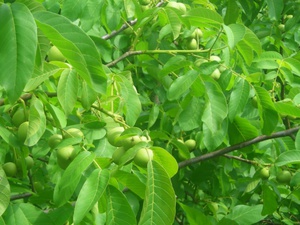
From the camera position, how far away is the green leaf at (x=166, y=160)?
131cm

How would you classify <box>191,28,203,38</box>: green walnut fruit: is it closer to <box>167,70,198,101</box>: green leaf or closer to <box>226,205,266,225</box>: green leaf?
<box>167,70,198,101</box>: green leaf

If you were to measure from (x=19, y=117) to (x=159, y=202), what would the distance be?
1.69ft

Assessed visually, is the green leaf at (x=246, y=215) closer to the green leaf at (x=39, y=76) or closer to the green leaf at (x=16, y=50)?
the green leaf at (x=39, y=76)

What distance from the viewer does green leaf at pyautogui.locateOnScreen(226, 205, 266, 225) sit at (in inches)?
90.0

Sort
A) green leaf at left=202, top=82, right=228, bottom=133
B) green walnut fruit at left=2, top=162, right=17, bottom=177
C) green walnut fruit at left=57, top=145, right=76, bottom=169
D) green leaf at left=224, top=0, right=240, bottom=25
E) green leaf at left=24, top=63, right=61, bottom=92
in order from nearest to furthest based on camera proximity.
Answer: green leaf at left=24, top=63, right=61, bottom=92
green walnut fruit at left=57, top=145, right=76, bottom=169
green walnut fruit at left=2, top=162, right=17, bottom=177
green leaf at left=202, top=82, right=228, bottom=133
green leaf at left=224, top=0, right=240, bottom=25

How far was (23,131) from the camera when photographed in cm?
147

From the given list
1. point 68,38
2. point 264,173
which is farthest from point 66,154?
point 264,173

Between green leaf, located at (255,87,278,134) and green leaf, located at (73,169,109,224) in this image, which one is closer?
green leaf, located at (73,169,109,224)

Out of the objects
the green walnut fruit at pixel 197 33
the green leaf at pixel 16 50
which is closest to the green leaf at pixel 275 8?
the green walnut fruit at pixel 197 33

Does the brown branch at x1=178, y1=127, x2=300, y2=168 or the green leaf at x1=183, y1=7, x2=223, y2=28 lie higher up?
the green leaf at x1=183, y1=7, x2=223, y2=28

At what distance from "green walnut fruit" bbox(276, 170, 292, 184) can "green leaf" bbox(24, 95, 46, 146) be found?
4.13 ft

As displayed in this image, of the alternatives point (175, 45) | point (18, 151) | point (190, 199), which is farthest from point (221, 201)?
point (18, 151)

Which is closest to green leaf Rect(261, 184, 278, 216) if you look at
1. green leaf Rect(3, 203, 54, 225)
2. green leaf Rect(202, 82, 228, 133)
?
green leaf Rect(202, 82, 228, 133)

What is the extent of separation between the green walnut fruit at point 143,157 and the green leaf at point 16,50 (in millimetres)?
369
